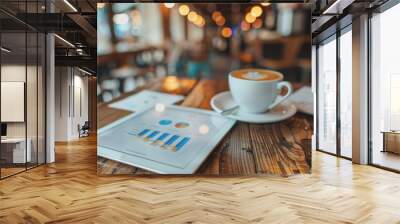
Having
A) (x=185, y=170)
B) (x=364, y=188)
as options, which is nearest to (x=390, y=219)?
(x=364, y=188)

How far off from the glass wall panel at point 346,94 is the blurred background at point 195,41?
8.87 ft

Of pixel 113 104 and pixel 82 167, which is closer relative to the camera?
pixel 113 104

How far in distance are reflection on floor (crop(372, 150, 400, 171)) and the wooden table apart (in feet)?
5.88

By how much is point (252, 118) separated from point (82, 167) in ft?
10.8

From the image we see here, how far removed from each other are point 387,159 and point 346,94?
1915 millimetres

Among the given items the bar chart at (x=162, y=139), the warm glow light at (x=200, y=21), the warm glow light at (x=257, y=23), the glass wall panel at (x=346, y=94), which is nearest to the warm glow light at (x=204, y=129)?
the bar chart at (x=162, y=139)

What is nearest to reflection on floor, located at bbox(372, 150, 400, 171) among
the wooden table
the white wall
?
the wooden table

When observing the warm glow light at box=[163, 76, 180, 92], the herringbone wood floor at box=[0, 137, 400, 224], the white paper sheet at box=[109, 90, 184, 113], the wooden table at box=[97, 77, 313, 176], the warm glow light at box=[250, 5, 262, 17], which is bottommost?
the herringbone wood floor at box=[0, 137, 400, 224]

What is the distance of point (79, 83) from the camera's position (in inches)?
623

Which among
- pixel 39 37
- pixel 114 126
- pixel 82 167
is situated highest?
pixel 39 37

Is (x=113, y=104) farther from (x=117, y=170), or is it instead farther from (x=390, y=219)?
(x=390, y=219)

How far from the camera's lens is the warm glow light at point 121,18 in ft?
18.0

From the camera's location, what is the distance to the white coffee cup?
17.9 feet

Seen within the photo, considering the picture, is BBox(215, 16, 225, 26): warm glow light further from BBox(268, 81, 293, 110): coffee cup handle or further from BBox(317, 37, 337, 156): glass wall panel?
BBox(317, 37, 337, 156): glass wall panel
